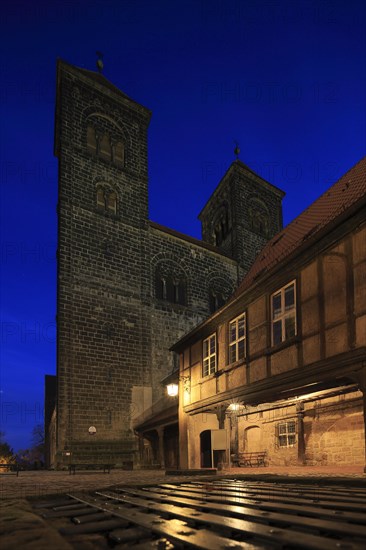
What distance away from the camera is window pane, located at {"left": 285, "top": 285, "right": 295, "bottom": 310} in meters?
12.6

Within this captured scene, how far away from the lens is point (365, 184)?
13.3 m


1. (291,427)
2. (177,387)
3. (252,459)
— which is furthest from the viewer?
(177,387)

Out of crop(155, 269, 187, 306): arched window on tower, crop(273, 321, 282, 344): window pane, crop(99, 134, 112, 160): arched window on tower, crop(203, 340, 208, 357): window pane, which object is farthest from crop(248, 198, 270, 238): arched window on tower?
crop(273, 321, 282, 344): window pane

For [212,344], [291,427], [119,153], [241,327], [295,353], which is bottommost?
[291,427]

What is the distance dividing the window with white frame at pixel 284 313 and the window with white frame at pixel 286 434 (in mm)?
4570

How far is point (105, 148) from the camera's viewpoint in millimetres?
31922

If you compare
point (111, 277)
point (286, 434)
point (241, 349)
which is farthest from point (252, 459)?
point (111, 277)

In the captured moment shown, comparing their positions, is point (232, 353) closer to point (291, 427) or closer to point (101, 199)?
point (291, 427)

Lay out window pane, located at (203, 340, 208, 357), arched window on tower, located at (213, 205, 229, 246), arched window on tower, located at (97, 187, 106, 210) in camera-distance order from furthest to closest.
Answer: arched window on tower, located at (213, 205, 229, 246), arched window on tower, located at (97, 187, 106, 210), window pane, located at (203, 340, 208, 357)

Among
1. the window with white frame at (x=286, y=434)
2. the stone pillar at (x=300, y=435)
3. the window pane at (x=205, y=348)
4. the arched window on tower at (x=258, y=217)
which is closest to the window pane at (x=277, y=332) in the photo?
the stone pillar at (x=300, y=435)

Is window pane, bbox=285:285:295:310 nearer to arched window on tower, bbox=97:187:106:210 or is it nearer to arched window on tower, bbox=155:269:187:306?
arched window on tower, bbox=155:269:187:306

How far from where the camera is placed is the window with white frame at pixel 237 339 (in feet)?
49.5

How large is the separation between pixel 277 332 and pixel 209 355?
193 inches

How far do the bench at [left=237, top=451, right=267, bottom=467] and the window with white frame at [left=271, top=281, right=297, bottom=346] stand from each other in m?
5.92
